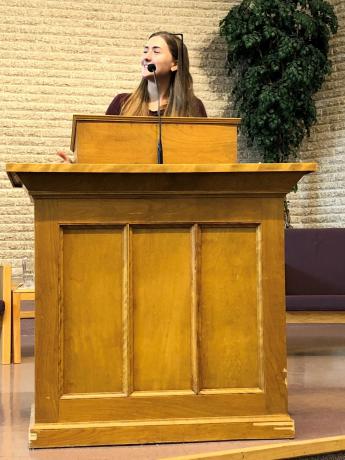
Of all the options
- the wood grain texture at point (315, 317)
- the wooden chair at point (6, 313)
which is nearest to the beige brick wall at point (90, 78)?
the wooden chair at point (6, 313)

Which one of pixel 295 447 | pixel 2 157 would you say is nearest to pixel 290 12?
pixel 2 157

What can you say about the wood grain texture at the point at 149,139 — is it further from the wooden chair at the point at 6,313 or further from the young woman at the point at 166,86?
the wooden chair at the point at 6,313

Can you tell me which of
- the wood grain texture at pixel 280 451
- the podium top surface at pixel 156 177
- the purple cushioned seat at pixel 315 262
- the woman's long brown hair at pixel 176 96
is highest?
the woman's long brown hair at pixel 176 96

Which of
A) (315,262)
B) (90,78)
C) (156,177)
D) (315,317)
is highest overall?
(90,78)

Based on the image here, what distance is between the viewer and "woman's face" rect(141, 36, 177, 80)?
9.50ft

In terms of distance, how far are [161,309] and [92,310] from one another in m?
0.21

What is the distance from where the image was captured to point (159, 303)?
2.32m

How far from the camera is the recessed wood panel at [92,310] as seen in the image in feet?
7.47

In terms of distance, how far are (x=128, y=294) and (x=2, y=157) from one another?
3.71m

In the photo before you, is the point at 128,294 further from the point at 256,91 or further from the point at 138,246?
the point at 256,91

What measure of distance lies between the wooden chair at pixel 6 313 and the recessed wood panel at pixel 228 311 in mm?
2167

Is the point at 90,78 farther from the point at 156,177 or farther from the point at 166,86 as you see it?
the point at 156,177

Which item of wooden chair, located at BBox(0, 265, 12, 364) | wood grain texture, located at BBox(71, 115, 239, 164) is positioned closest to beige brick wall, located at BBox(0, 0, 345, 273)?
wooden chair, located at BBox(0, 265, 12, 364)

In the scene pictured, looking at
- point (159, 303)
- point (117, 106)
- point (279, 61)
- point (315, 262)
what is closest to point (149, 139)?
point (159, 303)
